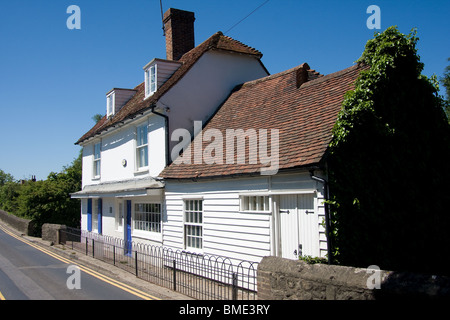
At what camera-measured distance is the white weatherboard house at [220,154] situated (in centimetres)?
945

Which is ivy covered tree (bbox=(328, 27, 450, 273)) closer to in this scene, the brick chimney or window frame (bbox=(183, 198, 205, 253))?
window frame (bbox=(183, 198, 205, 253))

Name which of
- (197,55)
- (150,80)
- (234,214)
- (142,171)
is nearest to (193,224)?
(234,214)

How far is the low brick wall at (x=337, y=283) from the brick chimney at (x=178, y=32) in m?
14.6

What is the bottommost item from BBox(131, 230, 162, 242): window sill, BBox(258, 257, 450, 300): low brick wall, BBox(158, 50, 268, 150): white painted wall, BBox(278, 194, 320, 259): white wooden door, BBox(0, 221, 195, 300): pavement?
BBox(0, 221, 195, 300): pavement

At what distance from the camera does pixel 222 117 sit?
588 inches

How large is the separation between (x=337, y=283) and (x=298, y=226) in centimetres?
297

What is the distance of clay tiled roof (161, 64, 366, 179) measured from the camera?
944 centimetres

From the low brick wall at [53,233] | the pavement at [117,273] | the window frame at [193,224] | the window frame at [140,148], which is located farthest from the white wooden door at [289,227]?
the low brick wall at [53,233]

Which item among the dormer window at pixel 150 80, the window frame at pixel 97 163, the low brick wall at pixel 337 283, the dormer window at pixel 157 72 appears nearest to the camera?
the low brick wall at pixel 337 283

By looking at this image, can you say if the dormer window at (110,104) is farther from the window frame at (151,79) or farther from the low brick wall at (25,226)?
the low brick wall at (25,226)

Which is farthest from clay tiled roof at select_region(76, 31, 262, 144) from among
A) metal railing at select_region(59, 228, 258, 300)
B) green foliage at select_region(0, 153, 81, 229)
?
green foliage at select_region(0, 153, 81, 229)

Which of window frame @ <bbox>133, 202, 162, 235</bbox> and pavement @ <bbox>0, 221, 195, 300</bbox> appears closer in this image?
pavement @ <bbox>0, 221, 195, 300</bbox>

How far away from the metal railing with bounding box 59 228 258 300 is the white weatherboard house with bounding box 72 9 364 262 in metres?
0.41

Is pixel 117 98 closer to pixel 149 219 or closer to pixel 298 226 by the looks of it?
pixel 149 219
